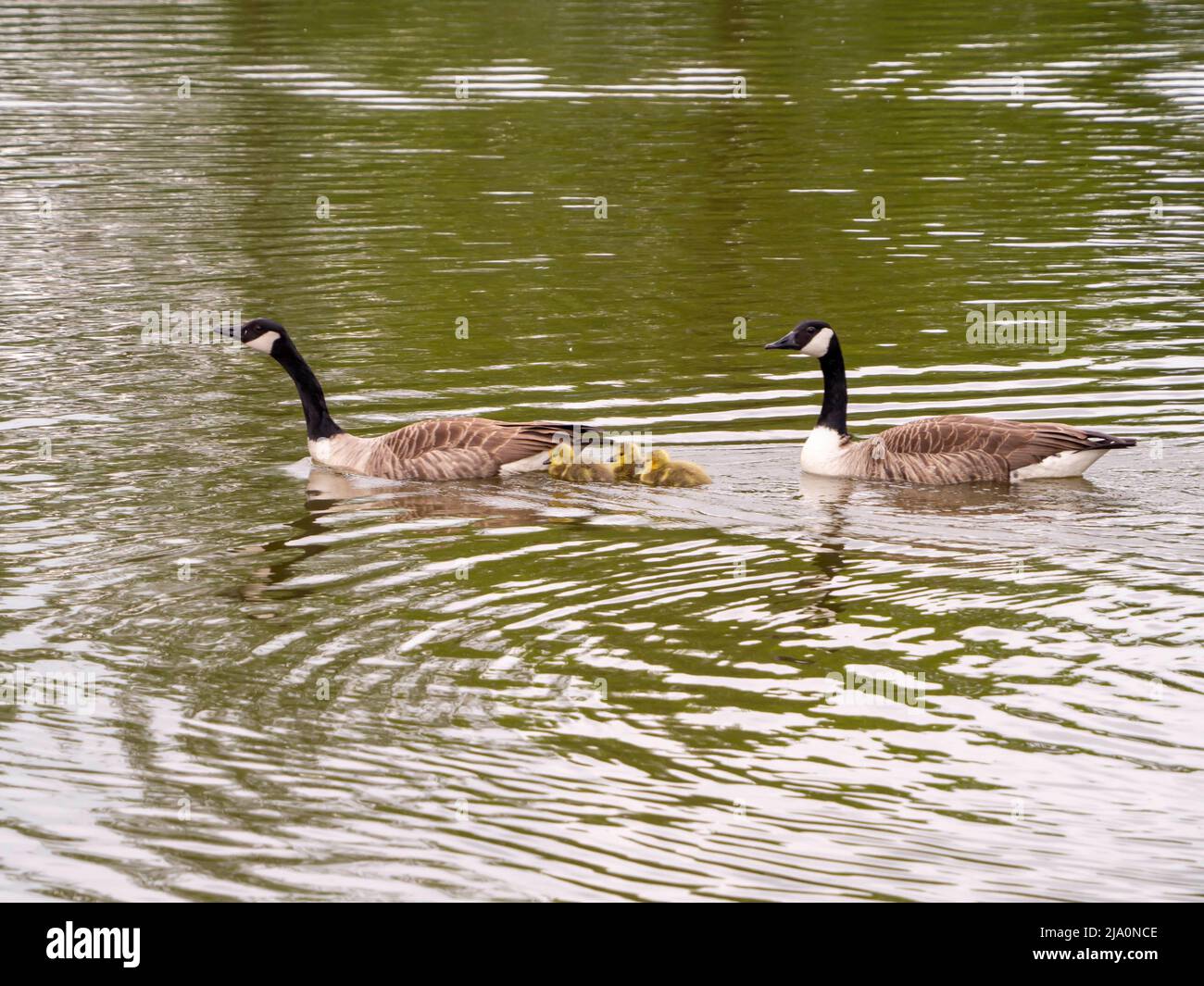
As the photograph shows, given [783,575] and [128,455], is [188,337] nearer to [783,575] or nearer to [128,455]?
[128,455]

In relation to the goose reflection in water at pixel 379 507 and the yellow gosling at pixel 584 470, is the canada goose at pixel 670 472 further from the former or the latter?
the goose reflection in water at pixel 379 507

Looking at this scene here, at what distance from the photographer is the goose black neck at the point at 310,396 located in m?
17.2

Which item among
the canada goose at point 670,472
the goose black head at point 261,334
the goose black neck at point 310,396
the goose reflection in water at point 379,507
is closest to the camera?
the goose reflection in water at point 379,507

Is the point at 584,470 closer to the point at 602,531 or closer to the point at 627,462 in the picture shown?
the point at 627,462

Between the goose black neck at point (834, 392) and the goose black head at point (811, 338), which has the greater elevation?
the goose black head at point (811, 338)

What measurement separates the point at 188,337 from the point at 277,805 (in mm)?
13398

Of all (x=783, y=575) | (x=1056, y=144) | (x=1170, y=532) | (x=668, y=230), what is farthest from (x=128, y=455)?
(x=1056, y=144)

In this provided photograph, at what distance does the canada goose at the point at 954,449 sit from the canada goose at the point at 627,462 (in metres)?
1.52

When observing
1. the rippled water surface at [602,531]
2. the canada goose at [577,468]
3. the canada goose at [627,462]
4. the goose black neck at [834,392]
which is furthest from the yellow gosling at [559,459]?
the goose black neck at [834,392]

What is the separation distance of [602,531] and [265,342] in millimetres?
4699

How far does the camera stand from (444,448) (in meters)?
16.6

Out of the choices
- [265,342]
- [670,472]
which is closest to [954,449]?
[670,472]

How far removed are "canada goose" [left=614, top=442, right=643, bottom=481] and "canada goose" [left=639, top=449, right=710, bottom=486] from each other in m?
0.16

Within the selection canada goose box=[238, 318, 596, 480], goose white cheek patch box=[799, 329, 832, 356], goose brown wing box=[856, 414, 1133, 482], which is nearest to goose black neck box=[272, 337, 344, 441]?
canada goose box=[238, 318, 596, 480]
